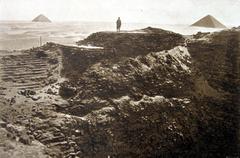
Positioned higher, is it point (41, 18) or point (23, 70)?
point (41, 18)

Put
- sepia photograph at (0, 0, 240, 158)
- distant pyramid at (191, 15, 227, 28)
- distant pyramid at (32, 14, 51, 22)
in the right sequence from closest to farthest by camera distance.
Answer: sepia photograph at (0, 0, 240, 158), distant pyramid at (191, 15, 227, 28), distant pyramid at (32, 14, 51, 22)

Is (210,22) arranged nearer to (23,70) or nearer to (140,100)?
(140,100)

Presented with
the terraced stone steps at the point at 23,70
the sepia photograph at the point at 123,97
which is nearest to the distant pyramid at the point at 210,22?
the sepia photograph at the point at 123,97

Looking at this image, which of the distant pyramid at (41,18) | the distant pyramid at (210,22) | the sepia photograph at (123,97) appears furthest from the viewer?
the distant pyramid at (41,18)

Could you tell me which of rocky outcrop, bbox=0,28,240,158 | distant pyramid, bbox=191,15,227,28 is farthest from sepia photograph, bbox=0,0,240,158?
distant pyramid, bbox=191,15,227,28

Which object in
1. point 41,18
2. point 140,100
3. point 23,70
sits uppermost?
point 41,18

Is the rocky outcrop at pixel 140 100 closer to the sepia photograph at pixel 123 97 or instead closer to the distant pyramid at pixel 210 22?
the sepia photograph at pixel 123 97

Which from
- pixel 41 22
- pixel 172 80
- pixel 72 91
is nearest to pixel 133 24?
pixel 41 22

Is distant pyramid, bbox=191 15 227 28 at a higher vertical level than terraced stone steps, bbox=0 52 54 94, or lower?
higher

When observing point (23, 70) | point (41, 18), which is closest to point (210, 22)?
point (41, 18)

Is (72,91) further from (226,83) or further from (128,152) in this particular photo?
(226,83)

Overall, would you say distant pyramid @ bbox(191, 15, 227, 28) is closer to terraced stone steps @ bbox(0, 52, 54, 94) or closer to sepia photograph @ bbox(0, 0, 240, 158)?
sepia photograph @ bbox(0, 0, 240, 158)
